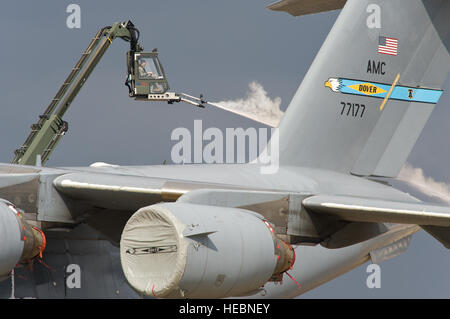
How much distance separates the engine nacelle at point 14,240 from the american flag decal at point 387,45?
4078 mm

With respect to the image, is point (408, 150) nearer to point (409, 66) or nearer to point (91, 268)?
point (409, 66)

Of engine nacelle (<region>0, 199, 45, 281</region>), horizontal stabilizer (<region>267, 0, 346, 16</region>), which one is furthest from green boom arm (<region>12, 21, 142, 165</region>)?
engine nacelle (<region>0, 199, 45, 281</region>)

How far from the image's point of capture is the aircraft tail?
8586 millimetres

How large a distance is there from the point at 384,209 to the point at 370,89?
2.76m

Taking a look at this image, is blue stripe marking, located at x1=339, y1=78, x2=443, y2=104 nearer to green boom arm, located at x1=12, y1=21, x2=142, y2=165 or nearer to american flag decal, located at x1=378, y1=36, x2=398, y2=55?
american flag decal, located at x1=378, y1=36, x2=398, y2=55

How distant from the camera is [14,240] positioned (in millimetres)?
6219

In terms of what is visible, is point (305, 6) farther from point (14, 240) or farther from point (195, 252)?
point (195, 252)

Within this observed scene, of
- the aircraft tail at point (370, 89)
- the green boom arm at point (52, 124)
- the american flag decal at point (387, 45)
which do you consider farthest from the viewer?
the green boom arm at point (52, 124)

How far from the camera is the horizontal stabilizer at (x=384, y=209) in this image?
6398 mm

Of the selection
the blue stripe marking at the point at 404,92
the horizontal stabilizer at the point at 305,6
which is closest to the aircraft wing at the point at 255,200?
the blue stripe marking at the point at 404,92

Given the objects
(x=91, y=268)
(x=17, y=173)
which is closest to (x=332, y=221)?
(x=91, y=268)

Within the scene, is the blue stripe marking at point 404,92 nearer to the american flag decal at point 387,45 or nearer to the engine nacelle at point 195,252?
the american flag decal at point 387,45

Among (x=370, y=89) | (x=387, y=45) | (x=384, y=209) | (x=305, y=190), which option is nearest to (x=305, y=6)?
(x=387, y=45)

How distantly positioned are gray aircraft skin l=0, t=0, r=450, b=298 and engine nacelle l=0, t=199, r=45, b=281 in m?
0.12
